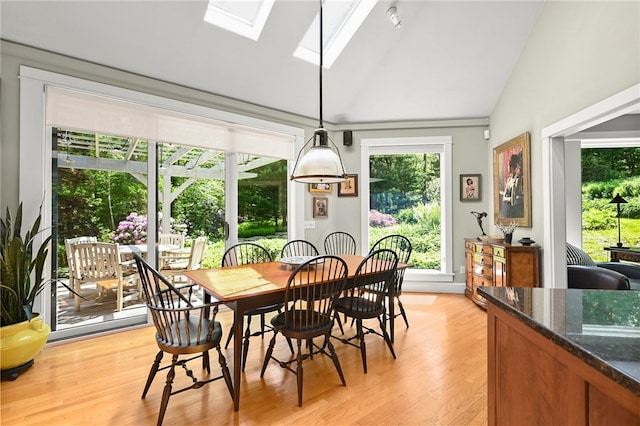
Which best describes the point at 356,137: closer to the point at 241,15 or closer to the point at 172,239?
the point at 241,15

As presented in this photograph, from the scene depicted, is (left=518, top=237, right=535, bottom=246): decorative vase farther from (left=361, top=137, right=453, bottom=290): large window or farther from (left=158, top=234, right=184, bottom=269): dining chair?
(left=158, top=234, right=184, bottom=269): dining chair


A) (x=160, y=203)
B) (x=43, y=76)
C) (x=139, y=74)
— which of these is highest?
(x=139, y=74)

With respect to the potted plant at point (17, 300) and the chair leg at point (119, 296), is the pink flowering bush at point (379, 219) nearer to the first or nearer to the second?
the chair leg at point (119, 296)

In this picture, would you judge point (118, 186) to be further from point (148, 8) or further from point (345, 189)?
point (345, 189)

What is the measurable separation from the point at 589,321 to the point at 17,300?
3.48m

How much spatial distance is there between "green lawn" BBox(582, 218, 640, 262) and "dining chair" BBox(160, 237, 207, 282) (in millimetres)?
6259

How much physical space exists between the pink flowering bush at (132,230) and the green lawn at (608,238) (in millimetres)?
6840

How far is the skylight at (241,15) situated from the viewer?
3081mm

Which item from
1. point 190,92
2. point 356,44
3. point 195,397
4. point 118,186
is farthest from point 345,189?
point 195,397

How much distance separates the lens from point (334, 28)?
3.74m

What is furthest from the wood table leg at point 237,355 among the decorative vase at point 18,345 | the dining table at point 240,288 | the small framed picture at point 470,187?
the small framed picture at point 470,187

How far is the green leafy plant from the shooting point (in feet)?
7.72

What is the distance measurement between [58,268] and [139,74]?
2073 mm

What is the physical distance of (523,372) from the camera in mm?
1063
